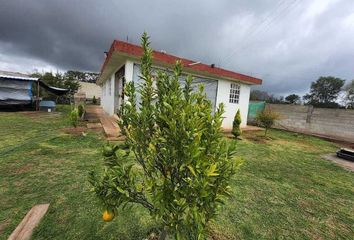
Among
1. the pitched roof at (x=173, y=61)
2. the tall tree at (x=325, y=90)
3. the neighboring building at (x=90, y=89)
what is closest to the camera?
the pitched roof at (x=173, y=61)

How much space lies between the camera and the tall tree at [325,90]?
3438cm

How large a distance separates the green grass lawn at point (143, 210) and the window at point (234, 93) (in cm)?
671

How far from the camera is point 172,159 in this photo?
1.24m

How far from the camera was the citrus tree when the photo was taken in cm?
117

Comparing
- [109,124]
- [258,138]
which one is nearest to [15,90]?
[109,124]

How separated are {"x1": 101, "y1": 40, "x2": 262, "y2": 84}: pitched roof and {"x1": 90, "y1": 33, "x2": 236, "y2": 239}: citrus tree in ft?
9.75

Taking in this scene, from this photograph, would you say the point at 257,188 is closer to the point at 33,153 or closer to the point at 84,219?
the point at 84,219

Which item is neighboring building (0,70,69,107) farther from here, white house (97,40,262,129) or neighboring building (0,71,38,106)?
white house (97,40,262,129)

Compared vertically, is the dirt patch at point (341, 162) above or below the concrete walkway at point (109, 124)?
below

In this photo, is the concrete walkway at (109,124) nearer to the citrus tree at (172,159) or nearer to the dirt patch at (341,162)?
the citrus tree at (172,159)

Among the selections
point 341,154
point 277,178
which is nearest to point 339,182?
point 277,178

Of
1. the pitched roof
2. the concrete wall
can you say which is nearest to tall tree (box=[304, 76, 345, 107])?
the concrete wall

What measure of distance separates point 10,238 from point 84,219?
0.68 meters

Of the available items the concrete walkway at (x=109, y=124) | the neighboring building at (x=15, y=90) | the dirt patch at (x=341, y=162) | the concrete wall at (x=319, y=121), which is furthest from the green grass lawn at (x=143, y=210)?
the neighboring building at (x=15, y=90)
